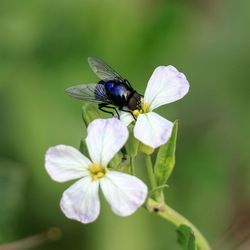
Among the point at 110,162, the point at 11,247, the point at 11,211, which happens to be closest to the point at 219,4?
the point at 11,211

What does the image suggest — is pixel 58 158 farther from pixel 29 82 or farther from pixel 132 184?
pixel 29 82

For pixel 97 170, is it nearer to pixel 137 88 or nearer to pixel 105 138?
pixel 105 138

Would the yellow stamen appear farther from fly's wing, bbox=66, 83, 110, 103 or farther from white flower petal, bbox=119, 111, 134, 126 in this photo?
fly's wing, bbox=66, 83, 110, 103

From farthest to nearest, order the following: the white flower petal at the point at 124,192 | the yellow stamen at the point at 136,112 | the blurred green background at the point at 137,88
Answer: the blurred green background at the point at 137,88, the yellow stamen at the point at 136,112, the white flower petal at the point at 124,192

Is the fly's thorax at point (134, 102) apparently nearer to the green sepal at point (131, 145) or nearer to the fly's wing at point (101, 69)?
the green sepal at point (131, 145)

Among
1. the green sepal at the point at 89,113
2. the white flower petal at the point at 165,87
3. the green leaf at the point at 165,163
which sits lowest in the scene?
the green leaf at the point at 165,163

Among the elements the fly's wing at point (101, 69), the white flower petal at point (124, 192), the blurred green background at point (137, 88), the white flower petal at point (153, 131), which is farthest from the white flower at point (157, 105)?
the blurred green background at point (137, 88)

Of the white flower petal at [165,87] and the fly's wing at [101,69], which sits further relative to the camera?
the fly's wing at [101,69]
